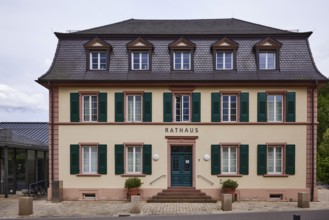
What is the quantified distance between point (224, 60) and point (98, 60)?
291 inches

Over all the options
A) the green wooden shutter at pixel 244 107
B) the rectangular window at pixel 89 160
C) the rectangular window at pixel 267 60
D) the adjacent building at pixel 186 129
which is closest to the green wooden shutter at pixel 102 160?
the adjacent building at pixel 186 129

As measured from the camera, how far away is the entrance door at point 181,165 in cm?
2036

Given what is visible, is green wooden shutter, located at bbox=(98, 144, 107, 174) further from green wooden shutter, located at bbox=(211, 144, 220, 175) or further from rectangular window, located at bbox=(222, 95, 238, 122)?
rectangular window, located at bbox=(222, 95, 238, 122)

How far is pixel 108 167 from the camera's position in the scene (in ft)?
66.0

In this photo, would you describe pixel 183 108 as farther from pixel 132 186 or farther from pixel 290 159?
pixel 290 159

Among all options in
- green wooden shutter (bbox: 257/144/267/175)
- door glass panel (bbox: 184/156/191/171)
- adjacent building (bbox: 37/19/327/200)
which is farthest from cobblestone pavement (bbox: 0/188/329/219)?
door glass panel (bbox: 184/156/191/171)

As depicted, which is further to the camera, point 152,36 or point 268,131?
point 152,36

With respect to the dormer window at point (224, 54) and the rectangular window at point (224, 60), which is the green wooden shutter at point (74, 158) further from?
the rectangular window at point (224, 60)

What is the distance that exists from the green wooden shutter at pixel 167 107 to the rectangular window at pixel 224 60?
342 cm

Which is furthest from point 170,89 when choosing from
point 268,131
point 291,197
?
point 291,197

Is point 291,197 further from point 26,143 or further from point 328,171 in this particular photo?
point 26,143

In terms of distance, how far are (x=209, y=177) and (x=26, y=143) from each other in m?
11.1

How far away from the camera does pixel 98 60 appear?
68.7 feet

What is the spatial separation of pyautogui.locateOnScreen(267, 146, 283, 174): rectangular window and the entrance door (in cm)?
445
